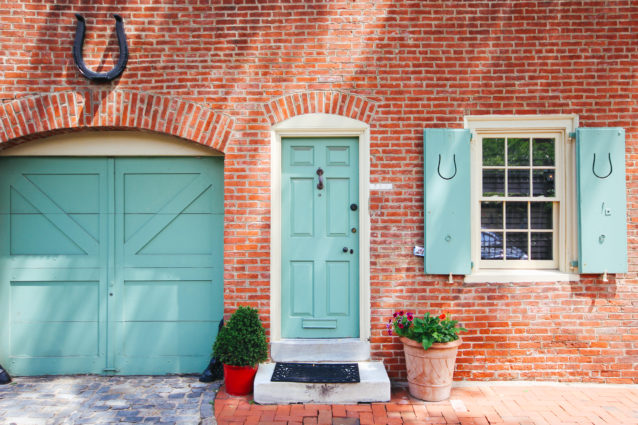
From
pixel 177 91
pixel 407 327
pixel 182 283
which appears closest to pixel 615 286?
pixel 407 327

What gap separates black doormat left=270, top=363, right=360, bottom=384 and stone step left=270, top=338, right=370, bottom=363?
0.07 m

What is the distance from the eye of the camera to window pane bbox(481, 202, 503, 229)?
4836 millimetres

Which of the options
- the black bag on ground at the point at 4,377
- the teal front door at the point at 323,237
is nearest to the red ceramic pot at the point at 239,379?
the teal front door at the point at 323,237

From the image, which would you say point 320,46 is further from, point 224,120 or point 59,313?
point 59,313

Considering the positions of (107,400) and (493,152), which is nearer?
(107,400)

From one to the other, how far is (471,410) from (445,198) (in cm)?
203

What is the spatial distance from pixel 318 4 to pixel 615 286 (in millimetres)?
4329

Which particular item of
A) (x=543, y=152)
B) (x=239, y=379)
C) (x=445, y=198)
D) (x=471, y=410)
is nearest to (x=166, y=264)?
(x=239, y=379)

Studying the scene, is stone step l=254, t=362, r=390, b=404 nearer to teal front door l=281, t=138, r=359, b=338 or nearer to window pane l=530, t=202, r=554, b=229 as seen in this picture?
teal front door l=281, t=138, r=359, b=338

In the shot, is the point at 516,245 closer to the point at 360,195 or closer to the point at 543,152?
the point at 543,152

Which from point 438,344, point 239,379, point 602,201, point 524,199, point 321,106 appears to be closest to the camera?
point 438,344

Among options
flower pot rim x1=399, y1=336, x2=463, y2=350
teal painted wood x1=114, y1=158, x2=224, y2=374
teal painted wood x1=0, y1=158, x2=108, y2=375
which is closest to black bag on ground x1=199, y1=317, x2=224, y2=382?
teal painted wood x1=114, y1=158, x2=224, y2=374

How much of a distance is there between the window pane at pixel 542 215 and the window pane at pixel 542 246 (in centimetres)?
9

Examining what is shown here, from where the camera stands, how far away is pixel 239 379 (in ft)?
14.0
